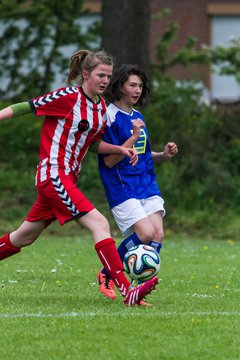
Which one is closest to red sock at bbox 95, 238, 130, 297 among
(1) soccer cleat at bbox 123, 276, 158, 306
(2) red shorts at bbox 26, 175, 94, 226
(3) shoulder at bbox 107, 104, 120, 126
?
(1) soccer cleat at bbox 123, 276, 158, 306

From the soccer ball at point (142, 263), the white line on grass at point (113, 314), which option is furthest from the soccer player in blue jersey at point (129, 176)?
the white line on grass at point (113, 314)

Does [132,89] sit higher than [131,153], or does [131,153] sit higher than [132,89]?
[132,89]

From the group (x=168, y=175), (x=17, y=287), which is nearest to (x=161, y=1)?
(x=168, y=175)

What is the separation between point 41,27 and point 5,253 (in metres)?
13.4

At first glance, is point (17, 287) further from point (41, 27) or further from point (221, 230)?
point (41, 27)

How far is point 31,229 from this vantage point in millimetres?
8211

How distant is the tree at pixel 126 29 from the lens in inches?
719

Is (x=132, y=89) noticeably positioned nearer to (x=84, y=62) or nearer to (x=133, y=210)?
(x=84, y=62)

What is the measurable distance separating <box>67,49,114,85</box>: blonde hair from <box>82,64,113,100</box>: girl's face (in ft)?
0.13

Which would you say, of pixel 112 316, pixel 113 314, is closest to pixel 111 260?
pixel 113 314

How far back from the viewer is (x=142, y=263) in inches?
297

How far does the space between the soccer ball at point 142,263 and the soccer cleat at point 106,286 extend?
0.54 m

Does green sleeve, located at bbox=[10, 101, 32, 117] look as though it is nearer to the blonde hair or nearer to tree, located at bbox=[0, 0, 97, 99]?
the blonde hair

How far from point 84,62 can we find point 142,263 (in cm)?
171
